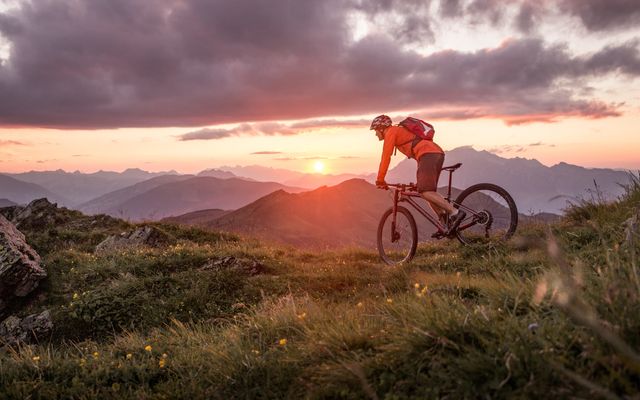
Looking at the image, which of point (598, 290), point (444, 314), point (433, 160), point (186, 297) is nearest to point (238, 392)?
point (444, 314)

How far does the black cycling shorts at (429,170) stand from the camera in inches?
431

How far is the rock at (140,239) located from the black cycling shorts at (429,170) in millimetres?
10259

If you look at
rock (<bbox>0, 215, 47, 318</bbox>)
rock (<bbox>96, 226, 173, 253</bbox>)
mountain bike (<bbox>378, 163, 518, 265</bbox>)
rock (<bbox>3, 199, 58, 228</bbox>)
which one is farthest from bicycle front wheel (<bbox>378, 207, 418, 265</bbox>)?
rock (<bbox>3, 199, 58, 228</bbox>)

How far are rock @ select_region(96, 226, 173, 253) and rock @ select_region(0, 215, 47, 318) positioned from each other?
3915 millimetres

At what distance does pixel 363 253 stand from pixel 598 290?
996 cm

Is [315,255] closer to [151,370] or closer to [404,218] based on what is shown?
[404,218]

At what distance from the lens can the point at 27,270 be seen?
38.3ft

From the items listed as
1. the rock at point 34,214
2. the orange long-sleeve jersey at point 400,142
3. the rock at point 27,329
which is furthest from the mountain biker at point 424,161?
the rock at point 34,214

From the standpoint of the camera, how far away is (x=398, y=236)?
41.1 ft

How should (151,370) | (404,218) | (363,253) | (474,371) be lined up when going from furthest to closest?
(363,253) < (404,218) < (151,370) < (474,371)

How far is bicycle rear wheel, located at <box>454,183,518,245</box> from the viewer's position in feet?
36.8

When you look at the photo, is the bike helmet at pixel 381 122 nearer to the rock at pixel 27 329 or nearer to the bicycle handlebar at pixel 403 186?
the bicycle handlebar at pixel 403 186

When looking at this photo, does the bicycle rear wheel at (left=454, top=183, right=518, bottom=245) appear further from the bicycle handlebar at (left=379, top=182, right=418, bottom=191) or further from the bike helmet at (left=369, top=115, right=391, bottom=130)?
the bike helmet at (left=369, top=115, right=391, bottom=130)

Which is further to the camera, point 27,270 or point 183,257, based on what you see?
point 183,257
